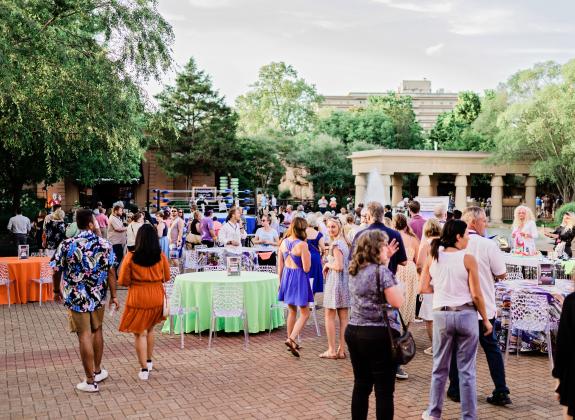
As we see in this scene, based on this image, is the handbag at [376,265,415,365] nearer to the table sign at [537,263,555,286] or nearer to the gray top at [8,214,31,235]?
the table sign at [537,263,555,286]

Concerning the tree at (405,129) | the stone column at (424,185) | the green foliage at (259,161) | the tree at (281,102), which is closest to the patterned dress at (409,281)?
the stone column at (424,185)

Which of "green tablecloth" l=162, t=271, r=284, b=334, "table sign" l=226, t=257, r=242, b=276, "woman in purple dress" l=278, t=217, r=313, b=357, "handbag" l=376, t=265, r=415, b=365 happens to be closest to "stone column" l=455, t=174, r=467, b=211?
"green tablecloth" l=162, t=271, r=284, b=334

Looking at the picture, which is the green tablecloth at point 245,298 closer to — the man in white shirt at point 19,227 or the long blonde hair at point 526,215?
the long blonde hair at point 526,215

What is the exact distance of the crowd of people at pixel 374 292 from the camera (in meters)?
4.37

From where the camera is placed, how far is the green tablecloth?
8.69 m

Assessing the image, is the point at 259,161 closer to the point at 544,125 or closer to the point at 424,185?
the point at 424,185

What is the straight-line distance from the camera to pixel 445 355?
497 cm

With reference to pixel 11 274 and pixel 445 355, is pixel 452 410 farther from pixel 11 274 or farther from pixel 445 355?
pixel 11 274

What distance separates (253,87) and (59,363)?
61.5 m

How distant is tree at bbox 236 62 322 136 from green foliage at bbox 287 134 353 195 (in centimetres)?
1635

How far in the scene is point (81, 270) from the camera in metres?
6.21

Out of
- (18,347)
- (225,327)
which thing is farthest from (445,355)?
(18,347)

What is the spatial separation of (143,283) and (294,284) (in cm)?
207

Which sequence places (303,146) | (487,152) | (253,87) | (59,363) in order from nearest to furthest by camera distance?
(59,363) → (487,152) → (303,146) → (253,87)
